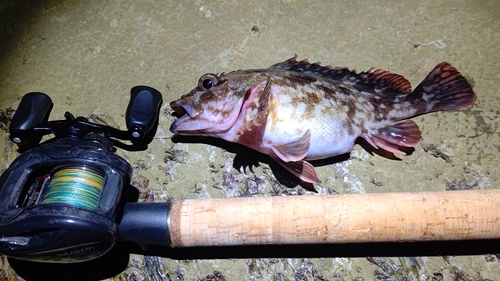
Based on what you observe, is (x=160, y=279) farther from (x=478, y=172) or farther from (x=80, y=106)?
(x=478, y=172)

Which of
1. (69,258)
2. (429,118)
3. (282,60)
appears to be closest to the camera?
(69,258)

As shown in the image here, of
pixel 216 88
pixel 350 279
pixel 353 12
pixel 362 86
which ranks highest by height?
pixel 353 12

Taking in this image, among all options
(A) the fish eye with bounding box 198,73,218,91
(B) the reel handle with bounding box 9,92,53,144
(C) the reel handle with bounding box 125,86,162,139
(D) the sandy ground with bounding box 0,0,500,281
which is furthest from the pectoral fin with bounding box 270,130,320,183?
(B) the reel handle with bounding box 9,92,53,144

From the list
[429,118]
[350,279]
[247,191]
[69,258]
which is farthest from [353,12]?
[69,258]

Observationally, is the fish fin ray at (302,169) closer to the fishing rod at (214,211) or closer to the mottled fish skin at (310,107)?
the mottled fish skin at (310,107)

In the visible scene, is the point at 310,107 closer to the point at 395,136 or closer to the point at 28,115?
the point at 395,136

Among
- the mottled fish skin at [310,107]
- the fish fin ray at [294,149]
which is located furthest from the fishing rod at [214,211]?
the mottled fish skin at [310,107]

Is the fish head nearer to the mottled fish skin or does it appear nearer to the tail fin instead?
the mottled fish skin
